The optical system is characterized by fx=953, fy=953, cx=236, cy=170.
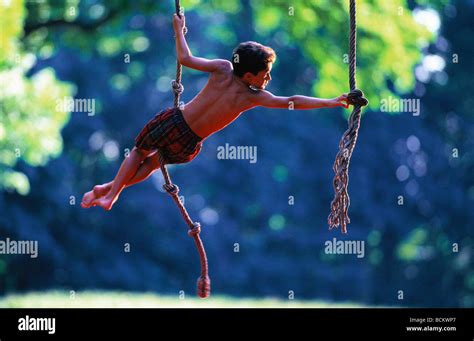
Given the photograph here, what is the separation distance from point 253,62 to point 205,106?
320 mm

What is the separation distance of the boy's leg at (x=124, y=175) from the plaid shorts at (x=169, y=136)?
0.06 metres

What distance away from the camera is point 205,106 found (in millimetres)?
4410

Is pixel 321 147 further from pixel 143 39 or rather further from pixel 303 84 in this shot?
pixel 143 39

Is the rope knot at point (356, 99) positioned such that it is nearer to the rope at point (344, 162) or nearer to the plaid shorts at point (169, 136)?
the rope at point (344, 162)

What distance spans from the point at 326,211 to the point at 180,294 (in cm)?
263

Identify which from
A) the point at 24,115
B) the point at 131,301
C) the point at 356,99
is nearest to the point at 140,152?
the point at 356,99

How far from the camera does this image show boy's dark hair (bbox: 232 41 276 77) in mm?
4273

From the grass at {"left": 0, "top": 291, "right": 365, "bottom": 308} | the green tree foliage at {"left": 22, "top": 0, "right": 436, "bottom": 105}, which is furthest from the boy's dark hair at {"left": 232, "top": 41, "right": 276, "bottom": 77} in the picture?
the grass at {"left": 0, "top": 291, "right": 365, "bottom": 308}

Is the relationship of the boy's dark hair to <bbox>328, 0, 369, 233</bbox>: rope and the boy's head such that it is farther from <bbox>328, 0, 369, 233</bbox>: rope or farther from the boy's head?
<bbox>328, 0, 369, 233</bbox>: rope

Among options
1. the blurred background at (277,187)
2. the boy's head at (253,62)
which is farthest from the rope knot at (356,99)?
the blurred background at (277,187)

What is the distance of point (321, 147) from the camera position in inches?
591

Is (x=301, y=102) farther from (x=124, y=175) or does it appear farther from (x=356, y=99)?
(x=124, y=175)
